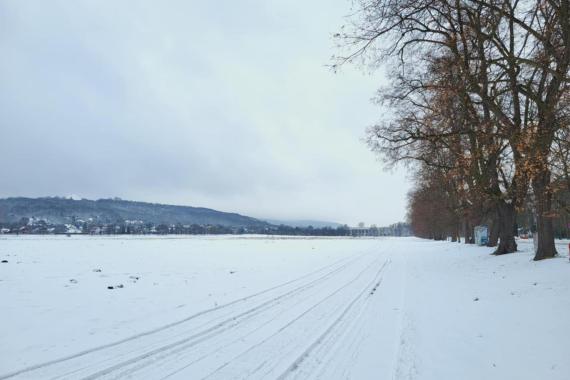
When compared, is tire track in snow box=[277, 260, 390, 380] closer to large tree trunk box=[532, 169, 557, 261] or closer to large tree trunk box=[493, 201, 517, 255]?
large tree trunk box=[532, 169, 557, 261]

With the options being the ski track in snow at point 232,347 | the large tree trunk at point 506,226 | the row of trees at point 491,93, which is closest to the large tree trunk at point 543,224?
the row of trees at point 491,93

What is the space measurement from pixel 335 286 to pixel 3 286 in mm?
10583

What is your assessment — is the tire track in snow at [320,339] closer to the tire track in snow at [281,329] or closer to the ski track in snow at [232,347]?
the ski track in snow at [232,347]

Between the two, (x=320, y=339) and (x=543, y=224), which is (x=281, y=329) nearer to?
(x=320, y=339)

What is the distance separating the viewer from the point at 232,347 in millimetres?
6555

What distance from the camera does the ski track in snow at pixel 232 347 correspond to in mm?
5383

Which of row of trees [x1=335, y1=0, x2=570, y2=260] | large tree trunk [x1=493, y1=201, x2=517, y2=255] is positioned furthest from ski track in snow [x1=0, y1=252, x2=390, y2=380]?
large tree trunk [x1=493, y1=201, x2=517, y2=255]

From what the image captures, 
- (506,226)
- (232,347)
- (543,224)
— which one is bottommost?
(232,347)

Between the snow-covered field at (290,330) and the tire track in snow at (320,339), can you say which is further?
the snow-covered field at (290,330)

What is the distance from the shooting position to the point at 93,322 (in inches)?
334

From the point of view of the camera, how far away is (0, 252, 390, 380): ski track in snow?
212 inches

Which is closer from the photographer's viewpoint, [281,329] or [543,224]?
[281,329]

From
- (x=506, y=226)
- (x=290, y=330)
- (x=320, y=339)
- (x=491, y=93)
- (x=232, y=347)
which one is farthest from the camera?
(x=506, y=226)

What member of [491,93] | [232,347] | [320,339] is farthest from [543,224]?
[232,347]
